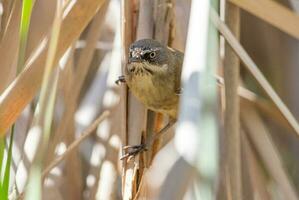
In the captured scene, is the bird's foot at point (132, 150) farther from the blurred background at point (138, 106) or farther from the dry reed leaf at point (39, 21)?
the dry reed leaf at point (39, 21)

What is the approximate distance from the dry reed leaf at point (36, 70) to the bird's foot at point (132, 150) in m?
0.38

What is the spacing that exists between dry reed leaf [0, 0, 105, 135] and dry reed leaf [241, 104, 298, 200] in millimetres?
945

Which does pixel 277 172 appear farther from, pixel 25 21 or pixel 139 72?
pixel 25 21

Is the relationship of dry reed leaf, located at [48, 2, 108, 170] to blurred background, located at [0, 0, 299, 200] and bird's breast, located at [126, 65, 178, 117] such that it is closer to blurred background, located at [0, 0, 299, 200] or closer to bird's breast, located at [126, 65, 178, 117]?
blurred background, located at [0, 0, 299, 200]

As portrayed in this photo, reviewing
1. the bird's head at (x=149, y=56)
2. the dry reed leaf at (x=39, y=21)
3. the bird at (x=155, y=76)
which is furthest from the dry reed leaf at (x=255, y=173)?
the dry reed leaf at (x=39, y=21)

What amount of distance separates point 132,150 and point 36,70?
1.36ft

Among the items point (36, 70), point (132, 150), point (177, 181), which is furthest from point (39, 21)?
point (177, 181)

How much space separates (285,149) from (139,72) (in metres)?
0.90

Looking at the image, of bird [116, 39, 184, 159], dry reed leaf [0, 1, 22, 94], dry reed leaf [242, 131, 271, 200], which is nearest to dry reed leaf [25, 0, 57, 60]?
bird [116, 39, 184, 159]

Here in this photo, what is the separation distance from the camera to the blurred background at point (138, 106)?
97cm

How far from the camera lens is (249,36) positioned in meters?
2.63

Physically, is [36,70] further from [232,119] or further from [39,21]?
[39,21]

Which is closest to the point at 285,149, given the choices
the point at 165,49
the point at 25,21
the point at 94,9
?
the point at 165,49

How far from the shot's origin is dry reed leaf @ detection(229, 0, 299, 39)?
171 cm
